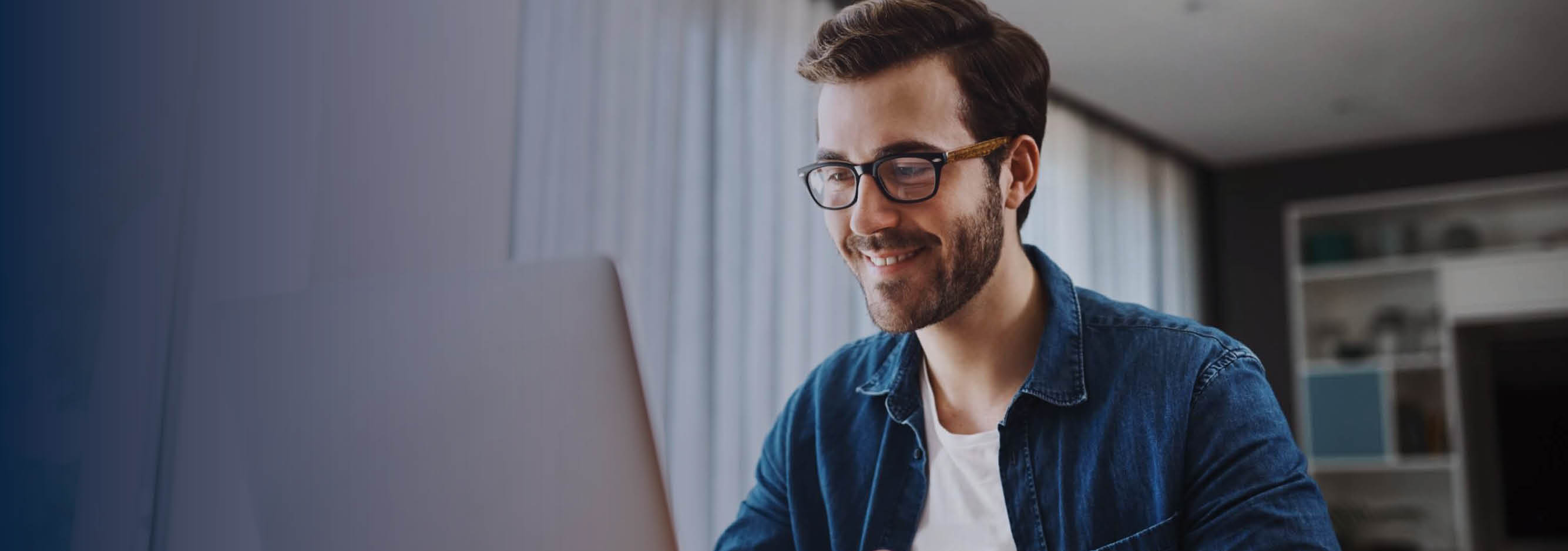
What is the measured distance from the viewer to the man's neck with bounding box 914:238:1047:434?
137cm

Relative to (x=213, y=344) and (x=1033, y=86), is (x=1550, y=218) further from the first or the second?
(x=213, y=344)

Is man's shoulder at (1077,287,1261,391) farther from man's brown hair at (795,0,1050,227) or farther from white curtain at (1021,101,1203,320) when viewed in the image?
white curtain at (1021,101,1203,320)

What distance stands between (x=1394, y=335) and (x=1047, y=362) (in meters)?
4.98

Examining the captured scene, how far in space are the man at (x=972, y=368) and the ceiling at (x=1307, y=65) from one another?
8.82 feet

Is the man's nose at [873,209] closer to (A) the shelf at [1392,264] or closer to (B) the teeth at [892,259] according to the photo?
(B) the teeth at [892,259]

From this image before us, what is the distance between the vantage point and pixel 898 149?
4.21 feet

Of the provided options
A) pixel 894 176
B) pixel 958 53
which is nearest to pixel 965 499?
pixel 894 176

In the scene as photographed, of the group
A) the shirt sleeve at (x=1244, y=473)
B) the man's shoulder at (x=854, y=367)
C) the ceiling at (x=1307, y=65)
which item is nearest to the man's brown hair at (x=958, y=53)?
the man's shoulder at (x=854, y=367)

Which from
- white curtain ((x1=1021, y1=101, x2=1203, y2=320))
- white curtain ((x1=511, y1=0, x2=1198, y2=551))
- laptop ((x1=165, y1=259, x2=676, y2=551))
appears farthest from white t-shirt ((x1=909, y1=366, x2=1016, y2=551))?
white curtain ((x1=1021, y1=101, x2=1203, y2=320))

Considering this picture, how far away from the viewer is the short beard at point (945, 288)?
130cm

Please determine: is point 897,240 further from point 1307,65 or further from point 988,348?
point 1307,65

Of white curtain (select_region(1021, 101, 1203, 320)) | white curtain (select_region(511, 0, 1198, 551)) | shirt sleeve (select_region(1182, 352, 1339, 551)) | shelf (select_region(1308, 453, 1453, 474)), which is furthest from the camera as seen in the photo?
shelf (select_region(1308, 453, 1453, 474))

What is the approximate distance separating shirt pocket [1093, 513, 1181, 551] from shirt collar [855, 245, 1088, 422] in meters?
0.17

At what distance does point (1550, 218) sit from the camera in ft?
17.5
